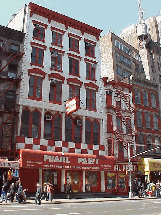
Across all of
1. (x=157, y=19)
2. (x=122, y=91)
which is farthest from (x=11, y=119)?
(x=157, y=19)

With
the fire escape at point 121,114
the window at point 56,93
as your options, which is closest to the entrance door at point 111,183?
the fire escape at point 121,114

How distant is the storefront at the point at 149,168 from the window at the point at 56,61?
17533mm

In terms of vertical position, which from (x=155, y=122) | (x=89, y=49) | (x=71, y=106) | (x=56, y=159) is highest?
(x=89, y=49)

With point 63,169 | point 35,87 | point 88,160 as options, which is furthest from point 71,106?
point 63,169

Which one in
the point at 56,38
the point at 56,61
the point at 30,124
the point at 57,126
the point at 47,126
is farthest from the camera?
the point at 56,38

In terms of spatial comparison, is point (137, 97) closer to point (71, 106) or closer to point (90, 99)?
point (90, 99)

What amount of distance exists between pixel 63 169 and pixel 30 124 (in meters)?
6.27

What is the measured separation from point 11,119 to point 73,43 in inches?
583

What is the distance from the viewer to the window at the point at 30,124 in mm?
28234

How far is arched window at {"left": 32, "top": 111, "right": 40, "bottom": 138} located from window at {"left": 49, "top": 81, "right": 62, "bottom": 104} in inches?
113

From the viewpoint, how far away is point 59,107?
31109 mm

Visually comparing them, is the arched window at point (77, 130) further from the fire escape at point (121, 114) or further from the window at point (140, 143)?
the window at point (140, 143)

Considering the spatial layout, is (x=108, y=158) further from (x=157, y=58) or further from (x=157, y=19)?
(x=157, y=19)

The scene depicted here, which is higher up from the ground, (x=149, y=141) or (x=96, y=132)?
A: (x=96, y=132)
